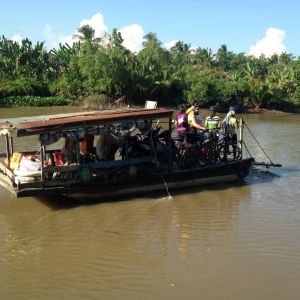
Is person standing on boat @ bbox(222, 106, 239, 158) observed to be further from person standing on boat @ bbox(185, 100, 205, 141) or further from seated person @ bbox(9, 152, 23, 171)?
seated person @ bbox(9, 152, 23, 171)

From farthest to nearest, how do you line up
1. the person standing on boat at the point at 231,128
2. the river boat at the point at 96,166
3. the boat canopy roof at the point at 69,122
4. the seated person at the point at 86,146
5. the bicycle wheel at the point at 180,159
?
the person standing on boat at the point at 231,128 < the bicycle wheel at the point at 180,159 < the seated person at the point at 86,146 < the river boat at the point at 96,166 < the boat canopy roof at the point at 69,122

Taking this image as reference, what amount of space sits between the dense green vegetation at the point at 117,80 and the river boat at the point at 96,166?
91.2 feet

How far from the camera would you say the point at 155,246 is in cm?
702

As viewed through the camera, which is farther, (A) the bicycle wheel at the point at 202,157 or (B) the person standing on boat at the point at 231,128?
(B) the person standing on boat at the point at 231,128

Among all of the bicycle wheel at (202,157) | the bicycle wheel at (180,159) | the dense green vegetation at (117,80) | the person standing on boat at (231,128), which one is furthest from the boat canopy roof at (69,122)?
the dense green vegetation at (117,80)

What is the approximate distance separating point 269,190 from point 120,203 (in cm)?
362

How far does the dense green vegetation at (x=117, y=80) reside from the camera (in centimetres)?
3778

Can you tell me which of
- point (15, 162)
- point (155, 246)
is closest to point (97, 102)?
point (15, 162)

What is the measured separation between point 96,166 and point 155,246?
8.07 ft

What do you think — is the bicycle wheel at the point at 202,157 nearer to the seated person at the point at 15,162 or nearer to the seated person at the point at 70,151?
the seated person at the point at 70,151

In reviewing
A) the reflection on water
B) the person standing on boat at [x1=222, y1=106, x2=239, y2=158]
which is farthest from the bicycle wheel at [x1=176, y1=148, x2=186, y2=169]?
the person standing on boat at [x1=222, y1=106, x2=239, y2=158]

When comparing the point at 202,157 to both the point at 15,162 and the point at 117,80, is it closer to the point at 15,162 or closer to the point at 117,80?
the point at 15,162

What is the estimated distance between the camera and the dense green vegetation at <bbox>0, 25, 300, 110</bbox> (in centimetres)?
3778

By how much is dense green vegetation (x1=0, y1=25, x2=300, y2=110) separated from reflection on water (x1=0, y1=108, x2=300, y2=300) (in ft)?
93.6
